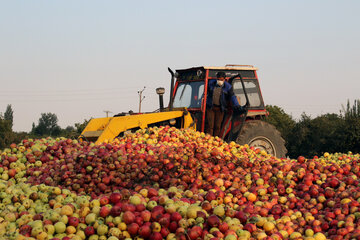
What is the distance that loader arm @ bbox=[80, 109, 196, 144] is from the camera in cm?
980

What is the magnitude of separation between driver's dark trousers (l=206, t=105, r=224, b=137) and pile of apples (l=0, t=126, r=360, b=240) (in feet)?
5.32

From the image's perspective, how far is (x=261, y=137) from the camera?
10.8 metres

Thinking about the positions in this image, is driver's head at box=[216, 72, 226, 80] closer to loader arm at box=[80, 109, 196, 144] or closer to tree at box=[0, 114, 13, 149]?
loader arm at box=[80, 109, 196, 144]

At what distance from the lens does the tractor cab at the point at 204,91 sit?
A: 10484mm

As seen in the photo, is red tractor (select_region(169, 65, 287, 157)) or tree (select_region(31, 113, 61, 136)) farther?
tree (select_region(31, 113, 61, 136))

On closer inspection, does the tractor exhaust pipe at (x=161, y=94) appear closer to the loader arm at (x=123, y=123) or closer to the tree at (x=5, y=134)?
the loader arm at (x=123, y=123)

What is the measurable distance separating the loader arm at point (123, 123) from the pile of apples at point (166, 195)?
99cm

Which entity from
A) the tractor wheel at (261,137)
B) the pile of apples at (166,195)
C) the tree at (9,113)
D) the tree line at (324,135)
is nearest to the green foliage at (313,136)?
the tree line at (324,135)

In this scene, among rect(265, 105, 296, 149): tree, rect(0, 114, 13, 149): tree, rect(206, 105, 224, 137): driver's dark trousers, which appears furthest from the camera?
rect(0, 114, 13, 149): tree

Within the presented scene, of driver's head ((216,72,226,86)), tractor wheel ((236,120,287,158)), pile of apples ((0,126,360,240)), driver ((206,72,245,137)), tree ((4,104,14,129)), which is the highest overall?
tree ((4,104,14,129))

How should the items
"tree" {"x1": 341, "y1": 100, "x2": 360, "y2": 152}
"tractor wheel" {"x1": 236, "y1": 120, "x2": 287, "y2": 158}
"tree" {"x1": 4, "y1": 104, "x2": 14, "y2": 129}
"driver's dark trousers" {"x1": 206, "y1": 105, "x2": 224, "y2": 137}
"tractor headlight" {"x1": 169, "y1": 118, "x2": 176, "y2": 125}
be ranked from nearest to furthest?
"driver's dark trousers" {"x1": 206, "y1": 105, "x2": 224, "y2": 137} < "tractor wheel" {"x1": 236, "y1": 120, "x2": 287, "y2": 158} < "tractor headlight" {"x1": 169, "y1": 118, "x2": 176, "y2": 125} < "tree" {"x1": 341, "y1": 100, "x2": 360, "y2": 152} < "tree" {"x1": 4, "y1": 104, "x2": 14, "y2": 129}

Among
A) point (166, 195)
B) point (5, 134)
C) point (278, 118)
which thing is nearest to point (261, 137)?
point (166, 195)

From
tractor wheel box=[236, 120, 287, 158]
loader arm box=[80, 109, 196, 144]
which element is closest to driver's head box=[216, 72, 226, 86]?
loader arm box=[80, 109, 196, 144]

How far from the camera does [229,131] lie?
34.6 ft
